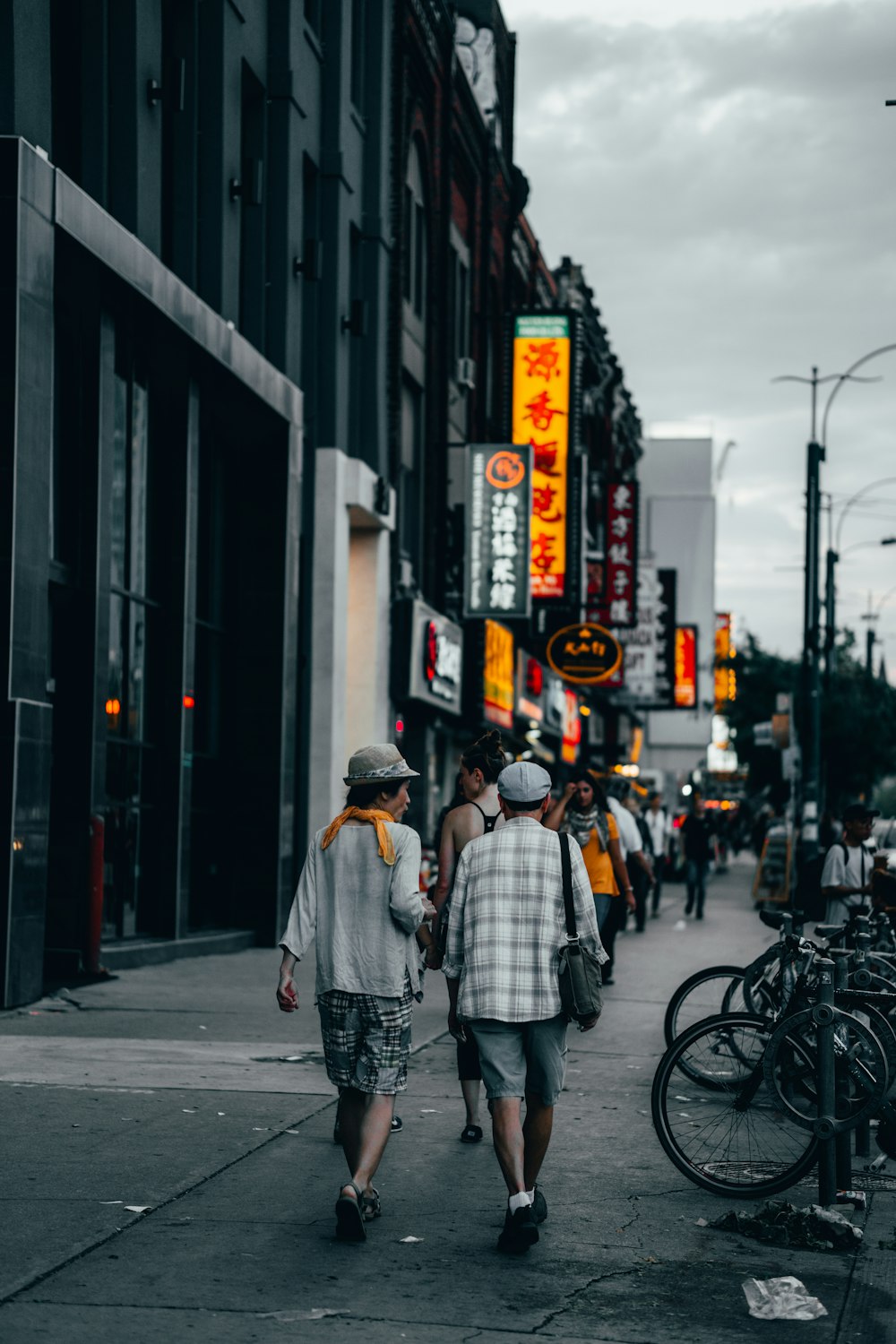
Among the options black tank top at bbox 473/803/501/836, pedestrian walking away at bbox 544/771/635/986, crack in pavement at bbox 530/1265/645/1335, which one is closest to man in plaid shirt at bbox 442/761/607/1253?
crack in pavement at bbox 530/1265/645/1335

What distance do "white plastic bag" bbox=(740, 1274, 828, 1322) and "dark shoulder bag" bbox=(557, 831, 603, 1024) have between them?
1127 mm

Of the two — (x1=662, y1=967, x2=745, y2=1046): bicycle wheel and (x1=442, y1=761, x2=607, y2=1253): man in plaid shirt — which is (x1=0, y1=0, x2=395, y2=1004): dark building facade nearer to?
(x1=662, y1=967, x2=745, y2=1046): bicycle wheel

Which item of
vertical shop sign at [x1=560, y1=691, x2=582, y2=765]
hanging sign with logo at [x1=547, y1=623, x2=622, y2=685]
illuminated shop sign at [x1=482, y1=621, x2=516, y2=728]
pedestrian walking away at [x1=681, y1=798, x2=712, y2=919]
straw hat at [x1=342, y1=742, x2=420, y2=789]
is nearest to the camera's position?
straw hat at [x1=342, y1=742, x2=420, y2=789]

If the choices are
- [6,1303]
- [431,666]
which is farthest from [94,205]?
[431,666]

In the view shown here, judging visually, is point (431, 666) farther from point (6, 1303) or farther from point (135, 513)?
point (6, 1303)

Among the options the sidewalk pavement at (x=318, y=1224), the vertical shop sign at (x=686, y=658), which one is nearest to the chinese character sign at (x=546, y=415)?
the sidewalk pavement at (x=318, y=1224)

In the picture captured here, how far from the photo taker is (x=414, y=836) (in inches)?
283

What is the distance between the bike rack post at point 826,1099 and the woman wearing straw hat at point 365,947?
5.40 ft

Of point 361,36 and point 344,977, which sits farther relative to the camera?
point 361,36

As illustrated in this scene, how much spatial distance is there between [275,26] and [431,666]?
10166mm

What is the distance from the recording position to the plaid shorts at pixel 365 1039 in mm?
6988

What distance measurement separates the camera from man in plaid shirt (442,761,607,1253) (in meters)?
6.77

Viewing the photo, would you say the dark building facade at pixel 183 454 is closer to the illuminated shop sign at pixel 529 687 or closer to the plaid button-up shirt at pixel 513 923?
the plaid button-up shirt at pixel 513 923

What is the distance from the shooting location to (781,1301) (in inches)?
237
